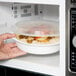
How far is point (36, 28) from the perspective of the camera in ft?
3.48

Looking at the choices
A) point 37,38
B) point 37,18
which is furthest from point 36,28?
point 37,18

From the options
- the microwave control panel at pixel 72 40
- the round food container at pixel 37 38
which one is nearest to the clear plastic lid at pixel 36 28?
the round food container at pixel 37 38

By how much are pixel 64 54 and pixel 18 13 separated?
38 centimetres

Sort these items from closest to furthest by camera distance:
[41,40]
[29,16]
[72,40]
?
[72,40] < [41,40] < [29,16]

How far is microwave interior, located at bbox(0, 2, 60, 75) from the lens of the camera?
102 cm

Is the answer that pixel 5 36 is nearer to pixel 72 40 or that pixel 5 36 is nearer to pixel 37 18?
pixel 37 18

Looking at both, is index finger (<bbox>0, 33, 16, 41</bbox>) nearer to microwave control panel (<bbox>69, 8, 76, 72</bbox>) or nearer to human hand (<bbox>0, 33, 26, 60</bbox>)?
human hand (<bbox>0, 33, 26, 60</bbox>)

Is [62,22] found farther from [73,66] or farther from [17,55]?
[17,55]

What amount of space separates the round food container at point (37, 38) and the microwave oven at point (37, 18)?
0.05 meters

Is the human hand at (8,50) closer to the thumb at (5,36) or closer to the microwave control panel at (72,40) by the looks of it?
the thumb at (5,36)

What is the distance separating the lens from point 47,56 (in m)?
1.05

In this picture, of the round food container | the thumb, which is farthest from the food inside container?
the thumb

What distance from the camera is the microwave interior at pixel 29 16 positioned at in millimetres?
1016

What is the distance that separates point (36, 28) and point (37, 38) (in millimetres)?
80
